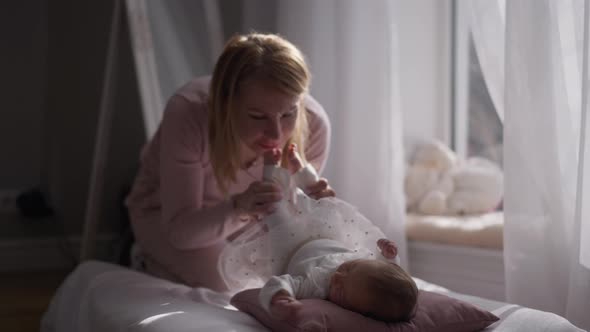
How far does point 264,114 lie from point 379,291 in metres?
0.53

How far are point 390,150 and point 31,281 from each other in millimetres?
1546

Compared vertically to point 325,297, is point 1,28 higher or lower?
higher

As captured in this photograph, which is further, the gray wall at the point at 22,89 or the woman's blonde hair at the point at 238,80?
the gray wall at the point at 22,89

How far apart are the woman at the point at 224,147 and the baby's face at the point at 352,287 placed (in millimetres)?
265

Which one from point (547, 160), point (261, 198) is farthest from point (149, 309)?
point (547, 160)

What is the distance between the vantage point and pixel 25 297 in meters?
2.62

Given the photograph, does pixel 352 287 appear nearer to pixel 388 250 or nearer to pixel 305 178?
pixel 388 250

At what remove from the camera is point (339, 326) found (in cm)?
126

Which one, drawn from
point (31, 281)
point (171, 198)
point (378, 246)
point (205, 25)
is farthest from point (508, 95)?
point (31, 281)

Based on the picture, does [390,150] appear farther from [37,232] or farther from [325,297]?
[37,232]

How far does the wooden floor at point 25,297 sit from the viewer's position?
231 cm

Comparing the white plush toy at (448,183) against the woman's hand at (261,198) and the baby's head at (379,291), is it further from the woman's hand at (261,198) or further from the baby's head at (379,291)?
the baby's head at (379,291)

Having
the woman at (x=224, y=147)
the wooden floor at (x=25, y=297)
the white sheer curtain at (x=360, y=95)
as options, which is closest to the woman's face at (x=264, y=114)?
the woman at (x=224, y=147)

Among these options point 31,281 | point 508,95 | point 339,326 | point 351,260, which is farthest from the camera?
point 31,281
